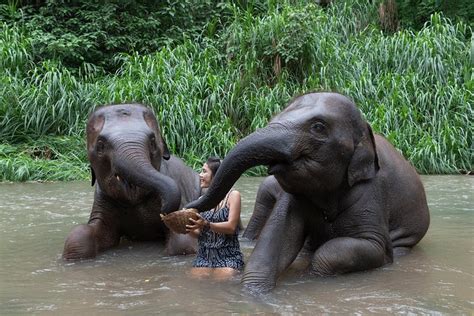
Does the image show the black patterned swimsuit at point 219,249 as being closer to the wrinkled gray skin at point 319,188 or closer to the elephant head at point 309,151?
the wrinkled gray skin at point 319,188

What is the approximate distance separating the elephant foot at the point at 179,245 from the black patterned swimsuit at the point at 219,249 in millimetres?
497

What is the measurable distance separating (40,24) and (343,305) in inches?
518

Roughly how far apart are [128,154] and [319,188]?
1343 mm

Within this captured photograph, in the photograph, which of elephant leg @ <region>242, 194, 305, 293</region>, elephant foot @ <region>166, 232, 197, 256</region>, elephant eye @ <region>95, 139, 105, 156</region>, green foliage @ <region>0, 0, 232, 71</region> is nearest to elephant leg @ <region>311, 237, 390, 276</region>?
elephant leg @ <region>242, 194, 305, 293</region>

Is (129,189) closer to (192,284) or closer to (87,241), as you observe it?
(87,241)

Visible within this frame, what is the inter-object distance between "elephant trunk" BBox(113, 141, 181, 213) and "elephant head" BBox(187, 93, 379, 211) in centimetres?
21

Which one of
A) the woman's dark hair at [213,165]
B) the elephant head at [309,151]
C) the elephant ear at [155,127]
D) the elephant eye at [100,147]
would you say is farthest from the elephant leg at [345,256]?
the elephant eye at [100,147]

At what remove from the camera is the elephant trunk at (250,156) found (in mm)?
5023

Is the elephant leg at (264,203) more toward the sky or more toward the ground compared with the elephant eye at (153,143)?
more toward the ground

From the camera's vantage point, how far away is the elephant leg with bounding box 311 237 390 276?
17.7 feet

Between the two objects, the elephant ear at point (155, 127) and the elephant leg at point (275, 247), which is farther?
the elephant ear at point (155, 127)

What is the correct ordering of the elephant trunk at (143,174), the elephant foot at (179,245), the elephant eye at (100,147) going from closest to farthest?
1. the elephant trunk at (143,174)
2. the elephant eye at (100,147)
3. the elephant foot at (179,245)

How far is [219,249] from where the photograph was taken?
573cm

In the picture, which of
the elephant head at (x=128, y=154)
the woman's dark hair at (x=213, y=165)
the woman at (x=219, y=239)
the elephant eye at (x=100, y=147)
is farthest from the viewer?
the elephant eye at (x=100, y=147)
